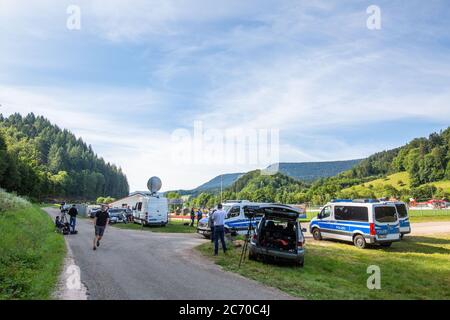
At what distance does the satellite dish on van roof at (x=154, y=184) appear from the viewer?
36.6 meters

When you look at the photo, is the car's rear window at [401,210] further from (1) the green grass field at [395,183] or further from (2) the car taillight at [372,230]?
(1) the green grass field at [395,183]

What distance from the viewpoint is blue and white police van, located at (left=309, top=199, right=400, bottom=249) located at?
18047mm

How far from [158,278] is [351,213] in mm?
13068

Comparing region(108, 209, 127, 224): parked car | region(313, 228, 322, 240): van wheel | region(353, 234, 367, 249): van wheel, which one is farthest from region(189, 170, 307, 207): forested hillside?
region(353, 234, 367, 249): van wheel

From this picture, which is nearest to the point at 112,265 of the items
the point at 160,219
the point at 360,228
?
the point at 360,228

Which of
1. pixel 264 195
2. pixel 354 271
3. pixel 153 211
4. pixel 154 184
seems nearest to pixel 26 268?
pixel 354 271

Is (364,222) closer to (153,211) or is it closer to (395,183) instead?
(153,211)

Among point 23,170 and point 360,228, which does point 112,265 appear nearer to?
point 360,228

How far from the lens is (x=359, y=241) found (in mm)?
18703

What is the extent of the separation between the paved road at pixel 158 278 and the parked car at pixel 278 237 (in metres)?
1.98

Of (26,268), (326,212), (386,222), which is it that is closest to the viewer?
(26,268)

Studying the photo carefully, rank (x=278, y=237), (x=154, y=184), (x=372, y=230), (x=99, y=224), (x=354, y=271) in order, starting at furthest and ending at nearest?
1. (x=154, y=184)
2. (x=372, y=230)
3. (x=99, y=224)
4. (x=278, y=237)
5. (x=354, y=271)

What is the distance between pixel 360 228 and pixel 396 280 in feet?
22.9
